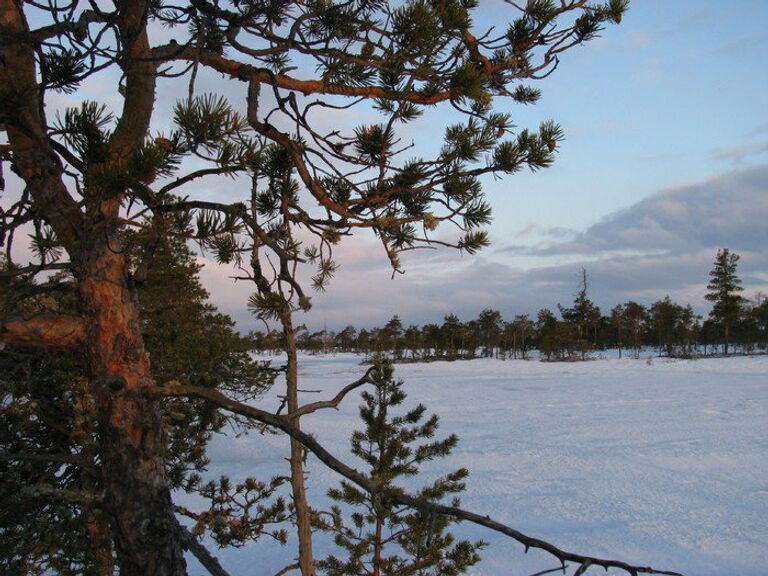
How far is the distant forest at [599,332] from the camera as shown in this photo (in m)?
48.8

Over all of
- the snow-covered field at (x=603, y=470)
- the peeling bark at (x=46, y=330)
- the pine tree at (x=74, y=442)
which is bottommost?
the snow-covered field at (x=603, y=470)

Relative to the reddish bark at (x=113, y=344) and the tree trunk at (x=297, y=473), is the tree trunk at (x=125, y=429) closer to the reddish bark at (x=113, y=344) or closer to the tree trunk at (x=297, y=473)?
the reddish bark at (x=113, y=344)

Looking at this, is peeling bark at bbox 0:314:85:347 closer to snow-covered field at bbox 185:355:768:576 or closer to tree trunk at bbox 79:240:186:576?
tree trunk at bbox 79:240:186:576

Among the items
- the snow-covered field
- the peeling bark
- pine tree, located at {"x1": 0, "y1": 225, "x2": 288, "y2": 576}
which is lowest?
the snow-covered field

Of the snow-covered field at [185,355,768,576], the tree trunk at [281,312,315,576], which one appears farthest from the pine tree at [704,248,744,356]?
the tree trunk at [281,312,315,576]

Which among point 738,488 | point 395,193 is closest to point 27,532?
point 395,193

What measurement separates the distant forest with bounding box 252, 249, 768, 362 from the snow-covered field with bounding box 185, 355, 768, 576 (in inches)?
1019

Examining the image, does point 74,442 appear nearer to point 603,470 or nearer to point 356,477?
point 356,477

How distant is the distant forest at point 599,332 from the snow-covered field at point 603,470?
84.9 ft

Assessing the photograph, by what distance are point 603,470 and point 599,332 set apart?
190 feet

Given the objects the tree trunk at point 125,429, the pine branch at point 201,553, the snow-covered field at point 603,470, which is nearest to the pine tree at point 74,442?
the tree trunk at point 125,429

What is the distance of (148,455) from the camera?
5.20ft

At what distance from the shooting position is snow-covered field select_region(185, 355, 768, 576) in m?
7.57

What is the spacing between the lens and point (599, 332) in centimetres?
6512
